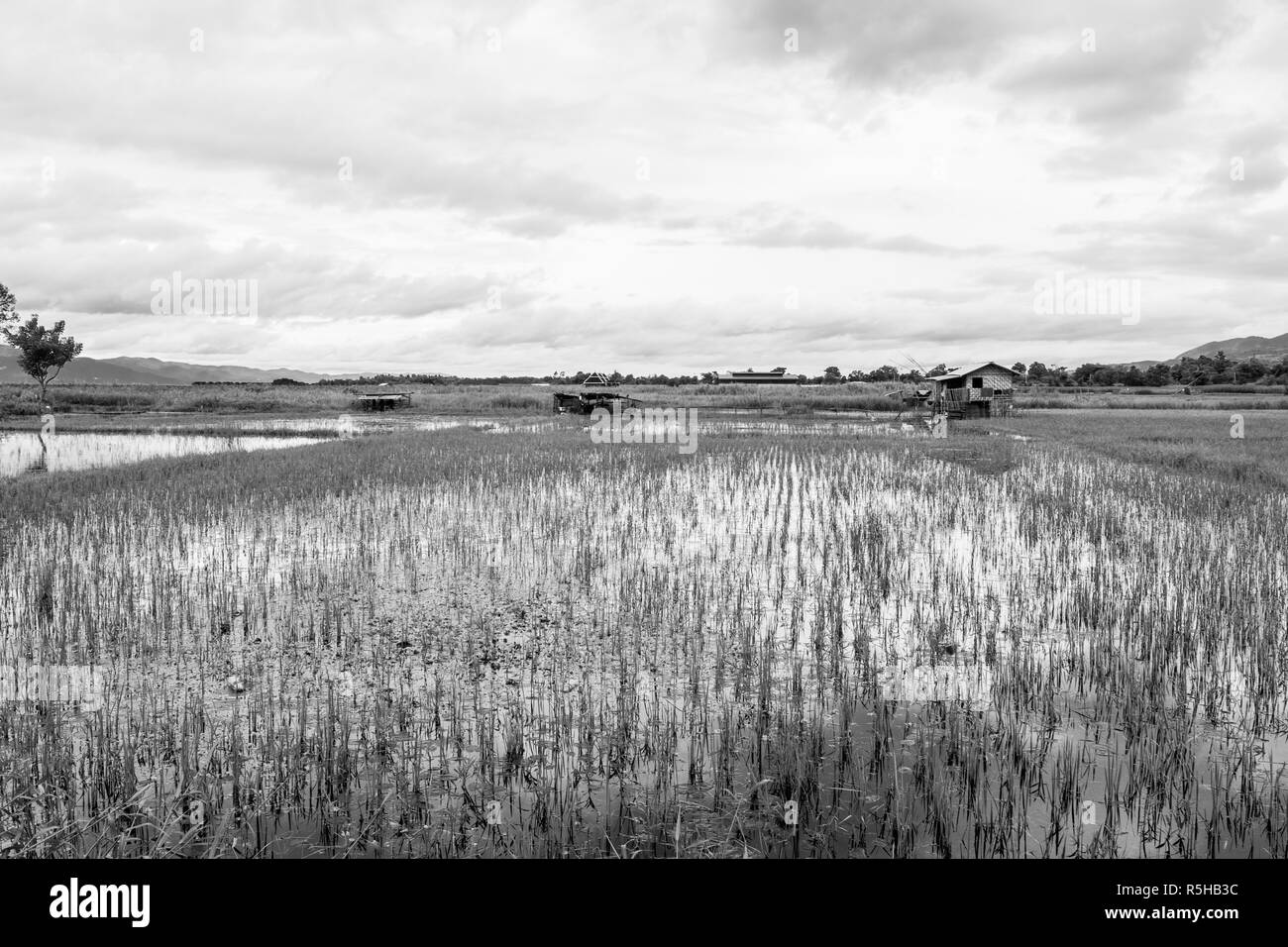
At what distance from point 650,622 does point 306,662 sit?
2.47m

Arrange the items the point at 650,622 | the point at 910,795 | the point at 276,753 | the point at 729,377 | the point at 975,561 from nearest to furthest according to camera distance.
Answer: the point at 910,795 → the point at 276,753 → the point at 650,622 → the point at 975,561 → the point at 729,377

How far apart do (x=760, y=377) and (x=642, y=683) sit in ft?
251

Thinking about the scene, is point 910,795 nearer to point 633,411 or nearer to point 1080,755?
point 1080,755

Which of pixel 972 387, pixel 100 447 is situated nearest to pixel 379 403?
pixel 100 447

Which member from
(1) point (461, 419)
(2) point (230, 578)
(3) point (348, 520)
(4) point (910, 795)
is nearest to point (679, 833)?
(4) point (910, 795)

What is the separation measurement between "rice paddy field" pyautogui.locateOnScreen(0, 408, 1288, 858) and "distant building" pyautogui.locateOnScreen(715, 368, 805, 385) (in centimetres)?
6786

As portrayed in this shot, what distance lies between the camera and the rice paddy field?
2904 mm

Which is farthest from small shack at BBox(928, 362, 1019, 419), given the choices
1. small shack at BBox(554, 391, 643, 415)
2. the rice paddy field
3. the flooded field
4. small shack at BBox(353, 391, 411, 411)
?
the flooded field

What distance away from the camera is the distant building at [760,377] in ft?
253

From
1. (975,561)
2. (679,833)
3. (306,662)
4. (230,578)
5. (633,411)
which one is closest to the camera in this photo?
(679,833)

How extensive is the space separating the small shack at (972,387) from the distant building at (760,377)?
30677 millimetres

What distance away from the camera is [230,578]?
680 cm

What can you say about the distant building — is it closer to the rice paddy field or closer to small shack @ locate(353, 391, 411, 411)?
small shack @ locate(353, 391, 411, 411)
